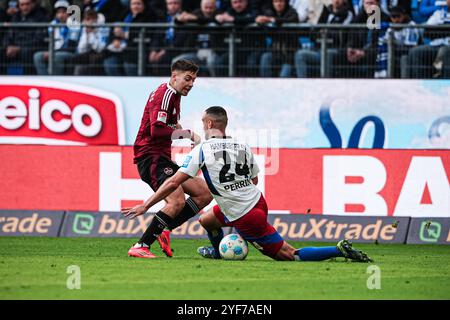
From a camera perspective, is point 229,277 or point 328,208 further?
point 328,208

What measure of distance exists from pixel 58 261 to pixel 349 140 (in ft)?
29.8

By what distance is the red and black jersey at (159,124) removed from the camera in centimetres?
1253

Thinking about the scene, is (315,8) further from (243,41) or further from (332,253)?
(332,253)

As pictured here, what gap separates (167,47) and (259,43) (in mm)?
1746

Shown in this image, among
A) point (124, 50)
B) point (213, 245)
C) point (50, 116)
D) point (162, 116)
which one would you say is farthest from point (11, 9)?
point (213, 245)

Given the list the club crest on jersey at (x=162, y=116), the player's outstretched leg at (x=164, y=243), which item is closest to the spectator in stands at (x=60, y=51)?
the club crest on jersey at (x=162, y=116)

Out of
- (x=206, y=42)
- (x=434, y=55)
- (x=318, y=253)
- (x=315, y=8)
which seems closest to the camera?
(x=318, y=253)

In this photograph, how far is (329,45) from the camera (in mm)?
19469

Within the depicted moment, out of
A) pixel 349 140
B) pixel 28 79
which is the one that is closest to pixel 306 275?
pixel 349 140

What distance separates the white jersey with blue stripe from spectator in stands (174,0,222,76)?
26.6 ft

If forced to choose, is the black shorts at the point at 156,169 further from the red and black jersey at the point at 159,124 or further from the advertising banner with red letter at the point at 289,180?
the advertising banner with red letter at the point at 289,180

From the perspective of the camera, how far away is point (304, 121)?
19844 millimetres

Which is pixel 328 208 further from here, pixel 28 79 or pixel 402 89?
pixel 28 79
